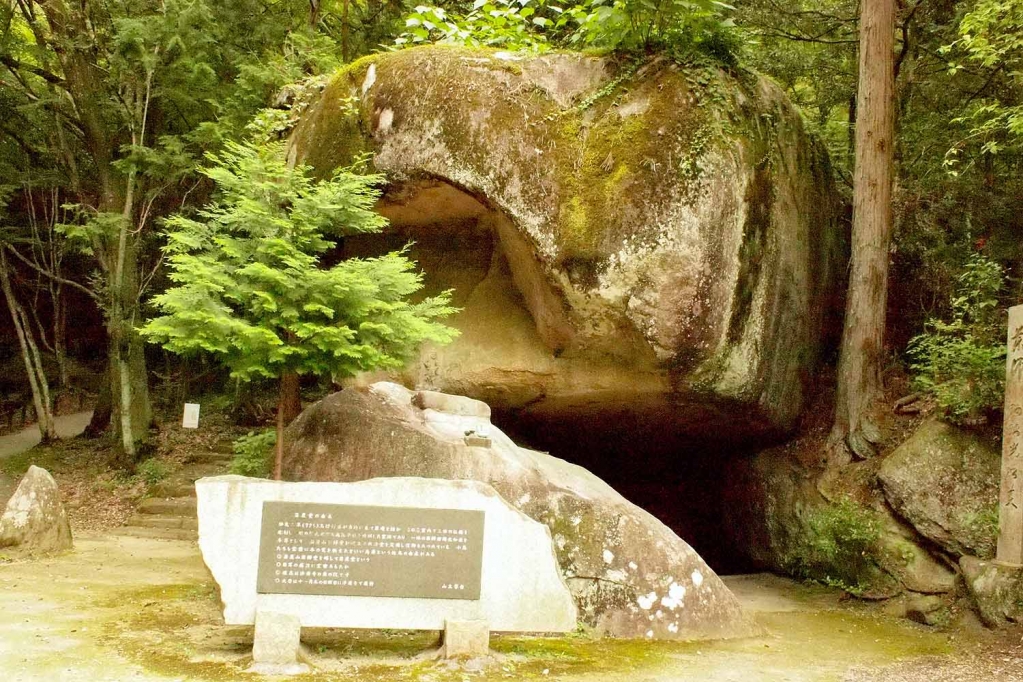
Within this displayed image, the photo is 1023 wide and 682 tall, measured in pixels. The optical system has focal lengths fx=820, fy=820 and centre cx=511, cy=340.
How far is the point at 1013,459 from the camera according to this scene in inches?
277

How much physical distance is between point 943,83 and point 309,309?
934cm

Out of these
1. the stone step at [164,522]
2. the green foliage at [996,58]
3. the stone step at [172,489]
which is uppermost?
the green foliage at [996,58]

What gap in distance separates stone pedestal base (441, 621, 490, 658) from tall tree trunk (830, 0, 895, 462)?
6015 millimetres

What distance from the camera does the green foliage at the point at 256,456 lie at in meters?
8.51

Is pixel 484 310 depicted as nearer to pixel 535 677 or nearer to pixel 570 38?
pixel 570 38

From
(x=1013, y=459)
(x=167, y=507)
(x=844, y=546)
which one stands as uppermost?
(x=1013, y=459)

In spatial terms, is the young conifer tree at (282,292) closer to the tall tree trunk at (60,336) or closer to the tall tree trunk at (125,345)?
the tall tree trunk at (125,345)

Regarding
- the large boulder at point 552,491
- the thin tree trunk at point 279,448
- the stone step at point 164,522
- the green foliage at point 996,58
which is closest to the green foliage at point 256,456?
the large boulder at point 552,491

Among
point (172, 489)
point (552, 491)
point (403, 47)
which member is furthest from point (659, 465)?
point (172, 489)

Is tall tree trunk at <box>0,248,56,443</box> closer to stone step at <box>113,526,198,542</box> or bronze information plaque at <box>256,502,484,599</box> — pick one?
stone step at <box>113,526,198,542</box>

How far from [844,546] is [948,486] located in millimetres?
1246

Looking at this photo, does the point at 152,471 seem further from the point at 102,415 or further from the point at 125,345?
the point at 102,415

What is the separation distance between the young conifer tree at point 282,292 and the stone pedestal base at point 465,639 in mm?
2492

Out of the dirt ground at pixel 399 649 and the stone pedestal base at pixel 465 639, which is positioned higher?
the stone pedestal base at pixel 465 639
